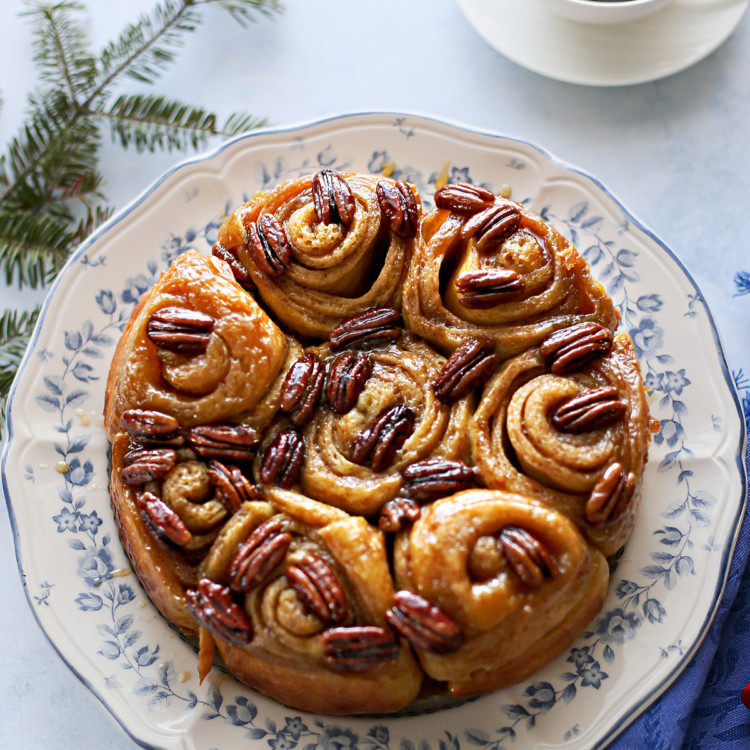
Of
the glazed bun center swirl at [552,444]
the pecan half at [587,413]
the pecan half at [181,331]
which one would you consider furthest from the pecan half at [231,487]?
the pecan half at [587,413]

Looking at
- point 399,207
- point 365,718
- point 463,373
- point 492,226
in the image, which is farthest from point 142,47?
point 365,718

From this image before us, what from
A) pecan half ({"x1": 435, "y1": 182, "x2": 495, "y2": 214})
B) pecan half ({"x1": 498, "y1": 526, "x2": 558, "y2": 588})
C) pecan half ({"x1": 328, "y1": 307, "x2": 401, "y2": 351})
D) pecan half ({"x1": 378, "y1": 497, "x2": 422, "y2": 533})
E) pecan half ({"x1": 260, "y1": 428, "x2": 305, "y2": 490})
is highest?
pecan half ({"x1": 435, "y1": 182, "x2": 495, "y2": 214})

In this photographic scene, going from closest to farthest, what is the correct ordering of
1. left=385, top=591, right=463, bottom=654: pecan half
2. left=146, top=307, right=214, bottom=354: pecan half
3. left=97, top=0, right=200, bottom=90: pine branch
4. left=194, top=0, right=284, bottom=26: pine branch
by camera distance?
left=385, top=591, right=463, bottom=654: pecan half, left=146, top=307, right=214, bottom=354: pecan half, left=97, top=0, right=200, bottom=90: pine branch, left=194, top=0, right=284, bottom=26: pine branch

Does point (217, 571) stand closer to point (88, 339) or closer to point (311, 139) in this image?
point (88, 339)

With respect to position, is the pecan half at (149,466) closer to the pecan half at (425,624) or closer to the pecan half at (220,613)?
the pecan half at (220,613)

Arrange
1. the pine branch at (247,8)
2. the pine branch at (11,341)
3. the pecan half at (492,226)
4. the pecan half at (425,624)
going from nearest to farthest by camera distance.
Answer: the pecan half at (425,624), the pecan half at (492,226), the pine branch at (11,341), the pine branch at (247,8)

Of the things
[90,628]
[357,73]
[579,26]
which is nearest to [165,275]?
[90,628]

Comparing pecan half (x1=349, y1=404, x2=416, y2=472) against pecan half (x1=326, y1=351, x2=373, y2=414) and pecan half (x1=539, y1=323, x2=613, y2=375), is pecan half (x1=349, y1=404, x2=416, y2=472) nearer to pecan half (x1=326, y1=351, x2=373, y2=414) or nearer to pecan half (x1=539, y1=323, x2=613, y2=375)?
pecan half (x1=326, y1=351, x2=373, y2=414)

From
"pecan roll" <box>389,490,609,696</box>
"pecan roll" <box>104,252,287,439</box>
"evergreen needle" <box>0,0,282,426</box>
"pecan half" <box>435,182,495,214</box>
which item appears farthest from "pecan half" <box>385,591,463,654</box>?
"evergreen needle" <box>0,0,282,426</box>
